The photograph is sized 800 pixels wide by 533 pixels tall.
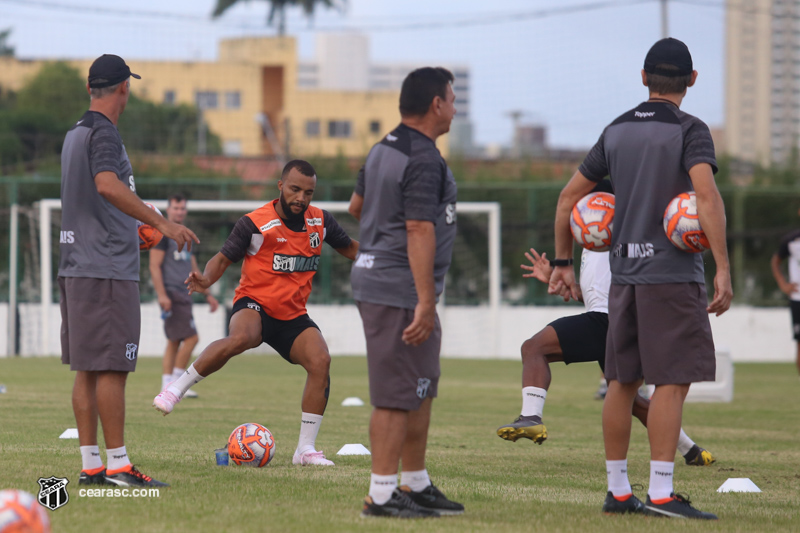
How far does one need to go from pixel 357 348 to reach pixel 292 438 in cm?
1300

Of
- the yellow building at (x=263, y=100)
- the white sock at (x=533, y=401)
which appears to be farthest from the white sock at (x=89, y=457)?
the yellow building at (x=263, y=100)

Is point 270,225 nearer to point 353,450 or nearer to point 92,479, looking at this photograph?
point 353,450

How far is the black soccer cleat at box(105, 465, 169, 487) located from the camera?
5.47 meters

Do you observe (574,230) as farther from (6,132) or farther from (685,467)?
(6,132)

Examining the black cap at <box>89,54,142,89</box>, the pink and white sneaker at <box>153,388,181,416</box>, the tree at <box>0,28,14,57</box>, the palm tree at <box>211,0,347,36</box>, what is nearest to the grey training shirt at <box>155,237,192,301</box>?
the pink and white sneaker at <box>153,388,181,416</box>

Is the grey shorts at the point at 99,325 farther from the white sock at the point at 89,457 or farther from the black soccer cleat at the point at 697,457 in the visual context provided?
Result: the black soccer cleat at the point at 697,457

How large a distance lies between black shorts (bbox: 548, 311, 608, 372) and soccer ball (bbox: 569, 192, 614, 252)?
5.48 ft

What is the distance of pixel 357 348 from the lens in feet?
69.9

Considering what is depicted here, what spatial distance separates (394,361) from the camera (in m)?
4.69

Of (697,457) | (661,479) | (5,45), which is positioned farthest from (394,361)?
(5,45)

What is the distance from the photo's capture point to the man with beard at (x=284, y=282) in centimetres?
703

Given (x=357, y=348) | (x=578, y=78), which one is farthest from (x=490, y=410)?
(x=578, y=78)

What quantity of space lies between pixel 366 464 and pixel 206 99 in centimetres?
4187

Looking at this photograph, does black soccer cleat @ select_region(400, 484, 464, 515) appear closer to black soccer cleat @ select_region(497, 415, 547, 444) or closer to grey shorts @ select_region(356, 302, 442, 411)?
grey shorts @ select_region(356, 302, 442, 411)
